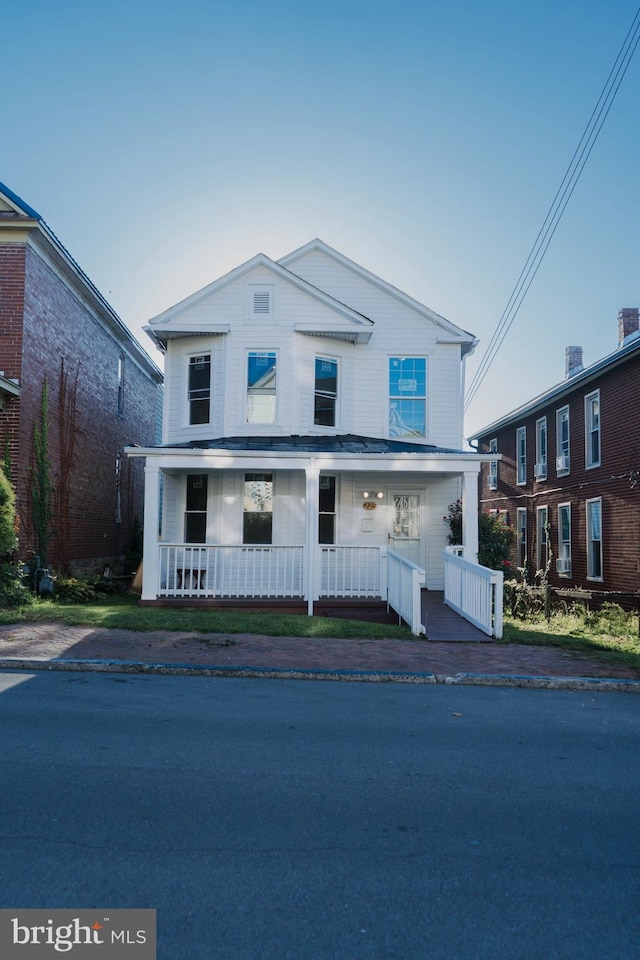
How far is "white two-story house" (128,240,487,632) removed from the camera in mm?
15906

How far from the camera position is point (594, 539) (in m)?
20.2

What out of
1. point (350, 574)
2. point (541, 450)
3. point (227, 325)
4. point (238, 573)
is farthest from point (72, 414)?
point (541, 450)

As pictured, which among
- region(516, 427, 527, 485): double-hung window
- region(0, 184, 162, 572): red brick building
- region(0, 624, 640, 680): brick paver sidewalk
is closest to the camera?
region(0, 624, 640, 680): brick paver sidewalk

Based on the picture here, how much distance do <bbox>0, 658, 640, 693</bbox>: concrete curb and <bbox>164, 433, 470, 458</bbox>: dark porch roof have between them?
19.5ft

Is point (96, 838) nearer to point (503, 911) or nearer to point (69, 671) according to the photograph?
point (503, 911)

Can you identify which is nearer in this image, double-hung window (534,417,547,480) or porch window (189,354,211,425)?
porch window (189,354,211,425)

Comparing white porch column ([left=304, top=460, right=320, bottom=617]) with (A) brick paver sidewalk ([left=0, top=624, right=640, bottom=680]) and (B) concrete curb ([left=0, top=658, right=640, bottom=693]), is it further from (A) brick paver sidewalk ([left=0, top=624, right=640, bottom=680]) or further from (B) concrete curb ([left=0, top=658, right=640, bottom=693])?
(B) concrete curb ([left=0, top=658, right=640, bottom=693])

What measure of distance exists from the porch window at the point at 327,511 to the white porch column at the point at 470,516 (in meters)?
3.30

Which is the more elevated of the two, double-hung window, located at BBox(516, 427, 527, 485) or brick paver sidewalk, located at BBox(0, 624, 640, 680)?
double-hung window, located at BBox(516, 427, 527, 485)

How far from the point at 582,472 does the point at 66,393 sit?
47.2 ft

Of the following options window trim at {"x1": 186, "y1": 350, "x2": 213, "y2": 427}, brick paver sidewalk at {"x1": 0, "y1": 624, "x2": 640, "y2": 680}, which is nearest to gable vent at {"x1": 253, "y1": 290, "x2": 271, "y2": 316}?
window trim at {"x1": 186, "y1": 350, "x2": 213, "y2": 427}

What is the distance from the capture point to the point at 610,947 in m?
2.98

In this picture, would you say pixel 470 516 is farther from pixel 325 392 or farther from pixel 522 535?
pixel 522 535

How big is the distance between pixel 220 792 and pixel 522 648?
7.24 metres
